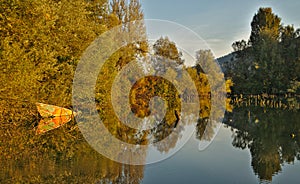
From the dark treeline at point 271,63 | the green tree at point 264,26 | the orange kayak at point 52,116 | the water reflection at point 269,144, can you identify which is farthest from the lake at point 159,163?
the green tree at point 264,26

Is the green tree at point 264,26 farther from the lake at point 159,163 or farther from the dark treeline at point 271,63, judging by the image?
the lake at point 159,163

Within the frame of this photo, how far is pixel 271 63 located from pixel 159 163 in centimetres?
5734

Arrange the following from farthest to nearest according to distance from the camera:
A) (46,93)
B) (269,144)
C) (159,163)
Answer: (46,93) → (269,144) → (159,163)

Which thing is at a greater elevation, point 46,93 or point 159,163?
point 46,93

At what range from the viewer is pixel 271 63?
65000mm

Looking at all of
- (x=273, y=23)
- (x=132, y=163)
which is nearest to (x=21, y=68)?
(x=132, y=163)

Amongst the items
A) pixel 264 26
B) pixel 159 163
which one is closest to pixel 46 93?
pixel 159 163

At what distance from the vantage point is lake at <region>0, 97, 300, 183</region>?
1019cm

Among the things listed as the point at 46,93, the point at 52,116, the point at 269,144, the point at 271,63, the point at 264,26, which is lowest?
the point at 269,144

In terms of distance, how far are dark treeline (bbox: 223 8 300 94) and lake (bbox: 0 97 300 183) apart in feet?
161

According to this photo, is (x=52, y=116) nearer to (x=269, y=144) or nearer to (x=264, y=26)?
(x=269, y=144)

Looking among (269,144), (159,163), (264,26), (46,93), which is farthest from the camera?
(264,26)

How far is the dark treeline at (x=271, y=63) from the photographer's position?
211 feet

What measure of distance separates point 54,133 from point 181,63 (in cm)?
4583
